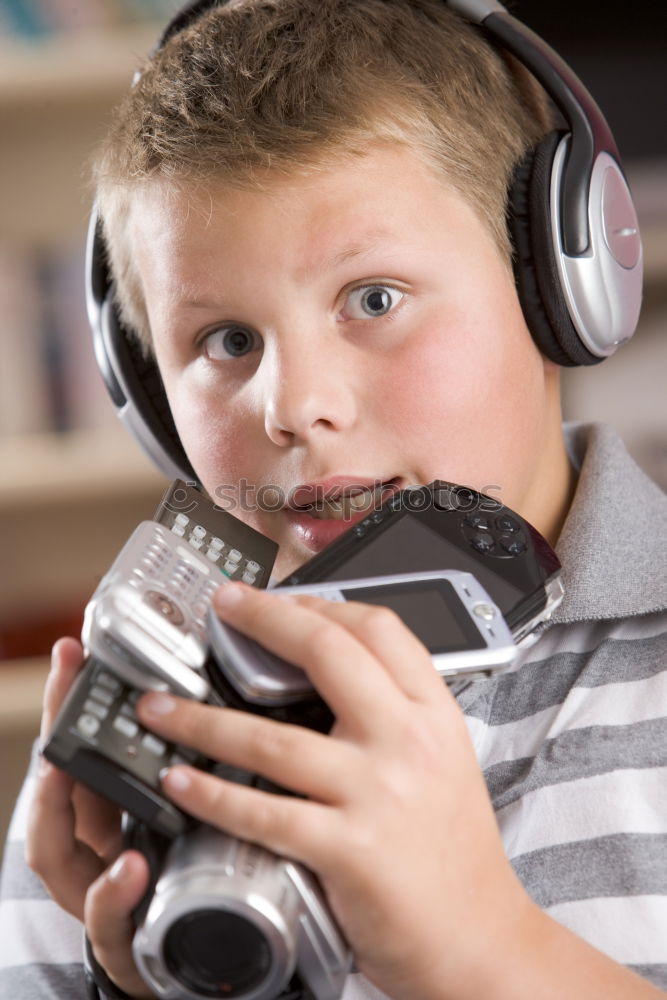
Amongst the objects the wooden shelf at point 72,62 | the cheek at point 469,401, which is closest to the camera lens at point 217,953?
the cheek at point 469,401

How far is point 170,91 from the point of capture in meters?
0.75

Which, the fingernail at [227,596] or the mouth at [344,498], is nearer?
the fingernail at [227,596]

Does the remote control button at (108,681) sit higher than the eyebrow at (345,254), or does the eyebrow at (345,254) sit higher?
the eyebrow at (345,254)

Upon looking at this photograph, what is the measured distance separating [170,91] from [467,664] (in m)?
0.49

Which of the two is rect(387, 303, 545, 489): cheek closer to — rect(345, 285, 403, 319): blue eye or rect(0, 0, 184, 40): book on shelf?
rect(345, 285, 403, 319): blue eye

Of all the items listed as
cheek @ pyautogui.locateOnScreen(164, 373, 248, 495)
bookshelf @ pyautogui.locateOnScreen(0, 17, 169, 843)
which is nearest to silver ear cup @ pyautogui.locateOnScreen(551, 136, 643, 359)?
cheek @ pyautogui.locateOnScreen(164, 373, 248, 495)

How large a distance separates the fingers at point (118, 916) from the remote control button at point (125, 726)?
49 millimetres

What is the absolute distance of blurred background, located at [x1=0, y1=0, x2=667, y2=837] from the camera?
142cm

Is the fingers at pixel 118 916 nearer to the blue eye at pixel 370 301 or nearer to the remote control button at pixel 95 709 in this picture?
the remote control button at pixel 95 709

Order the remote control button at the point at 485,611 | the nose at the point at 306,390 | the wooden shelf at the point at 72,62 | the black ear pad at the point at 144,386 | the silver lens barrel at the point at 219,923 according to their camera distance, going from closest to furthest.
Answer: the silver lens barrel at the point at 219,923 → the remote control button at the point at 485,611 → the nose at the point at 306,390 → the black ear pad at the point at 144,386 → the wooden shelf at the point at 72,62

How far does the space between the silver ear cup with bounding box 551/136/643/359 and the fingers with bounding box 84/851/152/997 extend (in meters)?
0.45

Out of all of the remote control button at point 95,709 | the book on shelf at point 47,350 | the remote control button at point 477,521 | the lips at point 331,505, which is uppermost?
the remote control button at point 95,709

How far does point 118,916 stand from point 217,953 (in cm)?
6

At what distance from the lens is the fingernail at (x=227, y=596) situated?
17.0 inches
